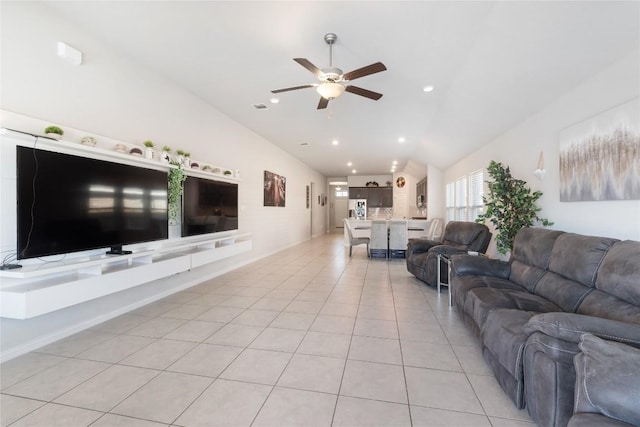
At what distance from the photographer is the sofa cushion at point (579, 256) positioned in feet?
6.76

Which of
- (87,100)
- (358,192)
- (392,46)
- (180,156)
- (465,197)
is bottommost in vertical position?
(465,197)

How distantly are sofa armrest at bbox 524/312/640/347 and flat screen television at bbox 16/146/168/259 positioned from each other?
353 centimetres

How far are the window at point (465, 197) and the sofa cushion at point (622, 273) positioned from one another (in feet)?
Answer: 12.3

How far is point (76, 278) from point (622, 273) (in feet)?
13.6

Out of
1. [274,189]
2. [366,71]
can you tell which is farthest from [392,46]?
[274,189]

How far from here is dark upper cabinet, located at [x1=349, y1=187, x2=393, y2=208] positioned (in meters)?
13.3

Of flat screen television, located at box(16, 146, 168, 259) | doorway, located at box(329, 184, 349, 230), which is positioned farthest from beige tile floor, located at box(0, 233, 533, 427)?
doorway, located at box(329, 184, 349, 230)

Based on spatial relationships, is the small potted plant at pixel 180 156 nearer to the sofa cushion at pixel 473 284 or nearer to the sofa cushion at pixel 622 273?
the sofa cushion at pixel 473 284

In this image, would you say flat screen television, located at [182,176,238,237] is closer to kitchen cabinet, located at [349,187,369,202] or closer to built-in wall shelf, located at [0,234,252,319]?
built-in wall shelf, located at [0,234,252,319]

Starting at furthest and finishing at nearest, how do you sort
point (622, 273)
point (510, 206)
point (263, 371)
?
point (510, 206)
point (263, 371)
point (622, 273)

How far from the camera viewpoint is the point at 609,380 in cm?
110

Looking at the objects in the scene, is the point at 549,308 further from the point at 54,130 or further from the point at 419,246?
the point at 54,130

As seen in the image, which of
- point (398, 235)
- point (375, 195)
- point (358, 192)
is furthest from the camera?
point (358, 192)

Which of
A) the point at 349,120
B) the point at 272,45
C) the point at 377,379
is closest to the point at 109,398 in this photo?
the point at 377,379
